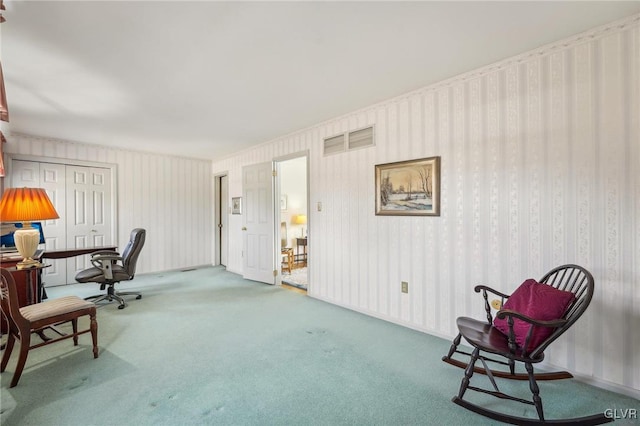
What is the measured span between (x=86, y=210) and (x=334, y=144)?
4.58 meters

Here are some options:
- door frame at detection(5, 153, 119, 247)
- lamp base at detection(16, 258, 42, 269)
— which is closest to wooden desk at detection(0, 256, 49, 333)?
lamp base at detection(16, 258, 42, 269)

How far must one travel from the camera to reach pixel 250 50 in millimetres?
2219

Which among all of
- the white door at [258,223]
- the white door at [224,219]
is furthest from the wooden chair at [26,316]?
the white door at [224,219]

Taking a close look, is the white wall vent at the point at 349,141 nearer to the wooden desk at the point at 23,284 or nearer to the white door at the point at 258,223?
the white door at the point at 258,223

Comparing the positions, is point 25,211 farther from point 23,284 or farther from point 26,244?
point 23,284

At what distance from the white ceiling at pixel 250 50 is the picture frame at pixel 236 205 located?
95.2 inches

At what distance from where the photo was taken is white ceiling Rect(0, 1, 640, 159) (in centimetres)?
179

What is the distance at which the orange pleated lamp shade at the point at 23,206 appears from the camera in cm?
246

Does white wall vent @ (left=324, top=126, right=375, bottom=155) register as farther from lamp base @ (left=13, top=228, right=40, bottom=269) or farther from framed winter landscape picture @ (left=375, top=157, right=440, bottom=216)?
lamp base @ (left=13, top=228, right=40, bottom=269)

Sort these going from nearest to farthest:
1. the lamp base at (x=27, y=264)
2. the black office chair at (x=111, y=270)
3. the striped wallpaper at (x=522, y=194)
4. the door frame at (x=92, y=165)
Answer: the striped wallpaper at (x=522, y=194) → the lamp base at (x=27, y=264) → the black office chair at (x=111, y=270) → the door frame at (x=92, y=165)

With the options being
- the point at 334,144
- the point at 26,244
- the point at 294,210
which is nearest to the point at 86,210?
the point at 26,244

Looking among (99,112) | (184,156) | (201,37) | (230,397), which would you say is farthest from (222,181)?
(230,397)

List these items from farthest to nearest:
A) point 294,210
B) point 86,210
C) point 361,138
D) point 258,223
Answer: point 294,210, point 258,223, point 86,210, point 361,138

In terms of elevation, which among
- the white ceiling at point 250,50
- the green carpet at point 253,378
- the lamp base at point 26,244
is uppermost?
the white ceiling at point 250,50
